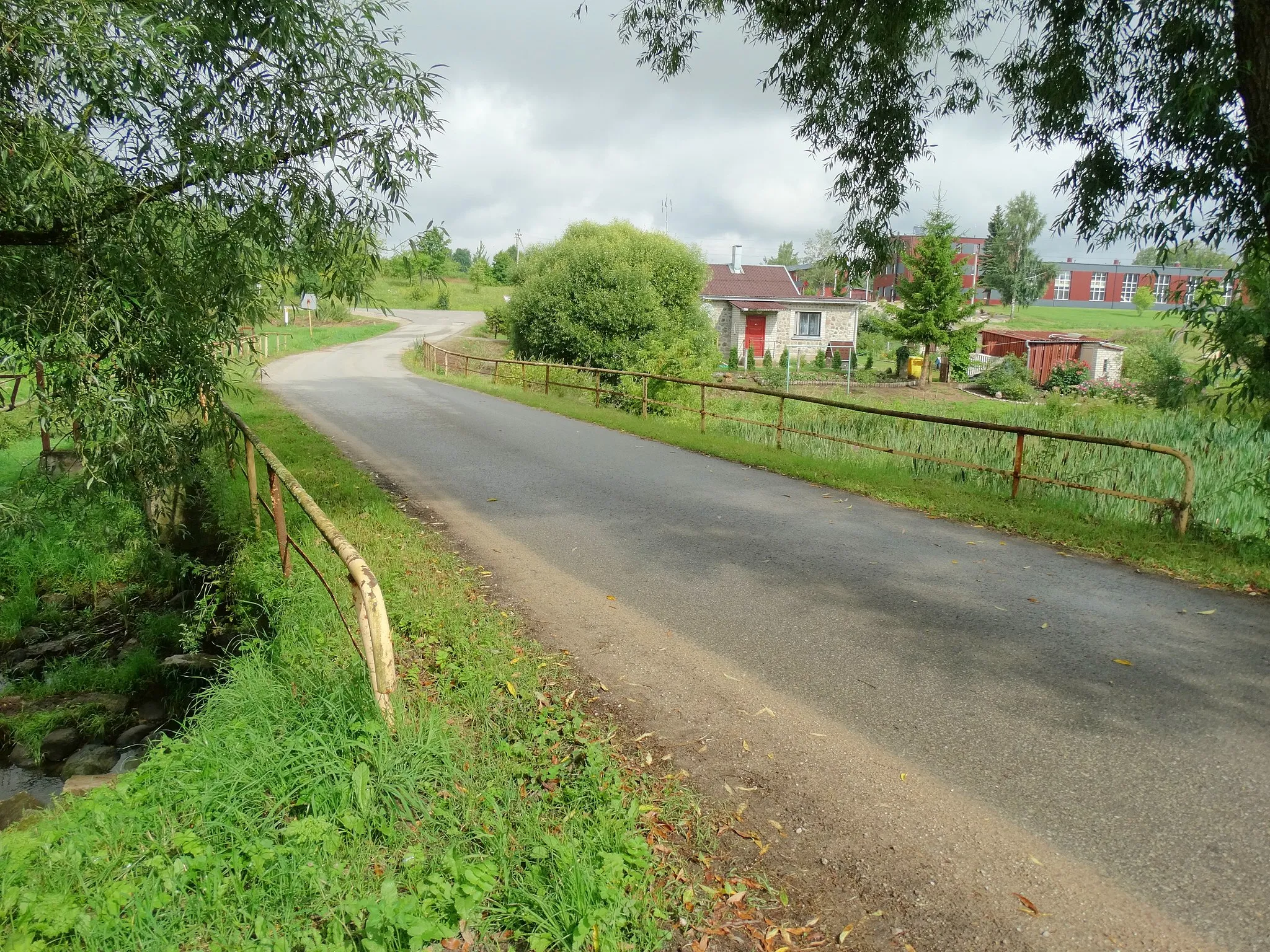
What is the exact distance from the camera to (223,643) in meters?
7.23

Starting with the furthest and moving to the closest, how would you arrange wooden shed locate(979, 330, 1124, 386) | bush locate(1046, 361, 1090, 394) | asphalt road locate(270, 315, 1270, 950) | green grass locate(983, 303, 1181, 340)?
green grass locate(983, 303, 1181, 340), wooden shed locate(979, 330, 1124, 386), bush locate(1046, 361, 1090, 394), asphalt road locate(270, 315, 1270, 950)

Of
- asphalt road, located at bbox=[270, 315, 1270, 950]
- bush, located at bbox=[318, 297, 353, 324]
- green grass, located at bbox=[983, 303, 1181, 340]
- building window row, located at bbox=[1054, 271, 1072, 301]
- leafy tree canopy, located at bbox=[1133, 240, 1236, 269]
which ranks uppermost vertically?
building window row, located at bbox=[1054, 271, 1072, 301]

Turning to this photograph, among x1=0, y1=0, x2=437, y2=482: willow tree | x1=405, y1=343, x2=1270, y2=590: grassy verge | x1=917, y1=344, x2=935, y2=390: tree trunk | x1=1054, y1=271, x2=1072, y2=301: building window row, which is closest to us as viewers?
x1=0, y1=0, x2=437, y2=482: willow tree

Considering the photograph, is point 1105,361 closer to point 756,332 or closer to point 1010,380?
point 1010,380

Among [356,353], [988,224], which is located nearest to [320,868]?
[356,353]

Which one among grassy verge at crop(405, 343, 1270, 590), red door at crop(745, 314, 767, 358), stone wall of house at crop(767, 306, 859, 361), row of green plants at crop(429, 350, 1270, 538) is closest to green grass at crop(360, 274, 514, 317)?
red door at crop(745, 314, 767, 358)

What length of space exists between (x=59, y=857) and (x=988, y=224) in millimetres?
94521

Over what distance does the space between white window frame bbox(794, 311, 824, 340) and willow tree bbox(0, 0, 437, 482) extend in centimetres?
4159

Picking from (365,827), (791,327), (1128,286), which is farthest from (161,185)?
(1128,286)

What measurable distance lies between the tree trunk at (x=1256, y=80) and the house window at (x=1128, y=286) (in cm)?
10484

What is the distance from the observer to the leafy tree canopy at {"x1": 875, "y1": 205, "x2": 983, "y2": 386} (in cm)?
3888

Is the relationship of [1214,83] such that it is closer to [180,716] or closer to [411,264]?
[411,264]

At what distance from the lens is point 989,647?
5348 millimetres

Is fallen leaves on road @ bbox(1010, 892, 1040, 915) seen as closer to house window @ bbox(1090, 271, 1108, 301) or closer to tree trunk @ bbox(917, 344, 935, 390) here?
tree trunk @ bbox(917, 344, 935, 390)
